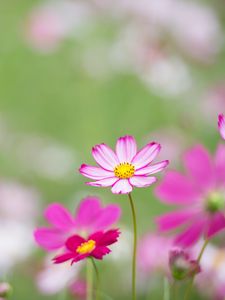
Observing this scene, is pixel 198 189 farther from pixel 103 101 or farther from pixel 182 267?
pixel 103 101

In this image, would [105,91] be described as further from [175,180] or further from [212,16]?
[175,180]

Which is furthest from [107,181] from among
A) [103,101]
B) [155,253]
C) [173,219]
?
[103,101]

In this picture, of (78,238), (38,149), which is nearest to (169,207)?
(38,149)

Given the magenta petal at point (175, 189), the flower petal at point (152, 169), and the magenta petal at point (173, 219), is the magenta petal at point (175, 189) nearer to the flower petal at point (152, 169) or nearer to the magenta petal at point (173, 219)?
the magenta petal at point (173, 219)

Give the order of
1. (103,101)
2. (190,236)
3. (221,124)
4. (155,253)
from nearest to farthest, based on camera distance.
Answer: (221,124) → (190,236) → (155,253) → (103,101)

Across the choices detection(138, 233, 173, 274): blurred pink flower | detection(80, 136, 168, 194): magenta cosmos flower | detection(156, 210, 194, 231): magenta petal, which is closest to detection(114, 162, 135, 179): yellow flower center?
detection(80, 136, 168, 194): magenta cosmos flower

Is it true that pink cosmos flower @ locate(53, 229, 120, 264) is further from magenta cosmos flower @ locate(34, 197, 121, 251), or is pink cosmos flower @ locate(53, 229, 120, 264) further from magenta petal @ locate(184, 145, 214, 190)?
magenta petal @ locate(184, 145, 214, 190)
